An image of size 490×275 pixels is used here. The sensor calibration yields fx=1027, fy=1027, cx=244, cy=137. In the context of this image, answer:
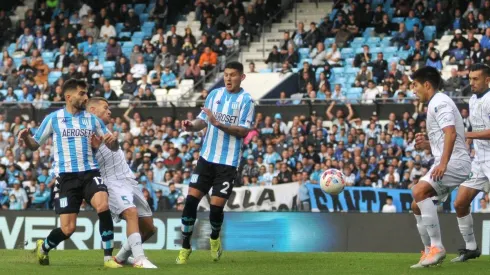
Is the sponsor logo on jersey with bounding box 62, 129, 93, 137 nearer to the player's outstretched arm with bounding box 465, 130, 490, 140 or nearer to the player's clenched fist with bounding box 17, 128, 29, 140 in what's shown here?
the player's clenched fist with bounding box 17, 128, 29, 140

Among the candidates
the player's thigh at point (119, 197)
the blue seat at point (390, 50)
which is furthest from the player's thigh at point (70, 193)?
the blue seat at point (390, 50)

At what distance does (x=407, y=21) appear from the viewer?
95.3 feet

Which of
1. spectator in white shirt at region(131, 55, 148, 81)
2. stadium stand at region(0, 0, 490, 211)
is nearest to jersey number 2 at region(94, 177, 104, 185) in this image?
stadium stand at region(0, 0, 490, 211)

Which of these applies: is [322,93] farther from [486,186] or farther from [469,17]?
[486,186]

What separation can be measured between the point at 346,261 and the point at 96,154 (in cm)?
354

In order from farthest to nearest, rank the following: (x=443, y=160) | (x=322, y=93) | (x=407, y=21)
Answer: (x=407, y=21), (x=322, y=93), (x=443, y=160)

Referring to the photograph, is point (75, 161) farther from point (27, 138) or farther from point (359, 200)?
point (359, 200)

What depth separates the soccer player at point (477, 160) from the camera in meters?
12.6

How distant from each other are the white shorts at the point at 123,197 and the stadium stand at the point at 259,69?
10511mm

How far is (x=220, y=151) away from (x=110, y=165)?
141 centimetres

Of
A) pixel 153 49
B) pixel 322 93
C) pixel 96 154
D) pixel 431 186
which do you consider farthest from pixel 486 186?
pixel 153 49

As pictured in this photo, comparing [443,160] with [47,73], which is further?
[47,73]

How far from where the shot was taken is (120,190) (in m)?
12.7

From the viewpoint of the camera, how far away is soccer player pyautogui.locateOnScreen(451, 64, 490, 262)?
496 inches
